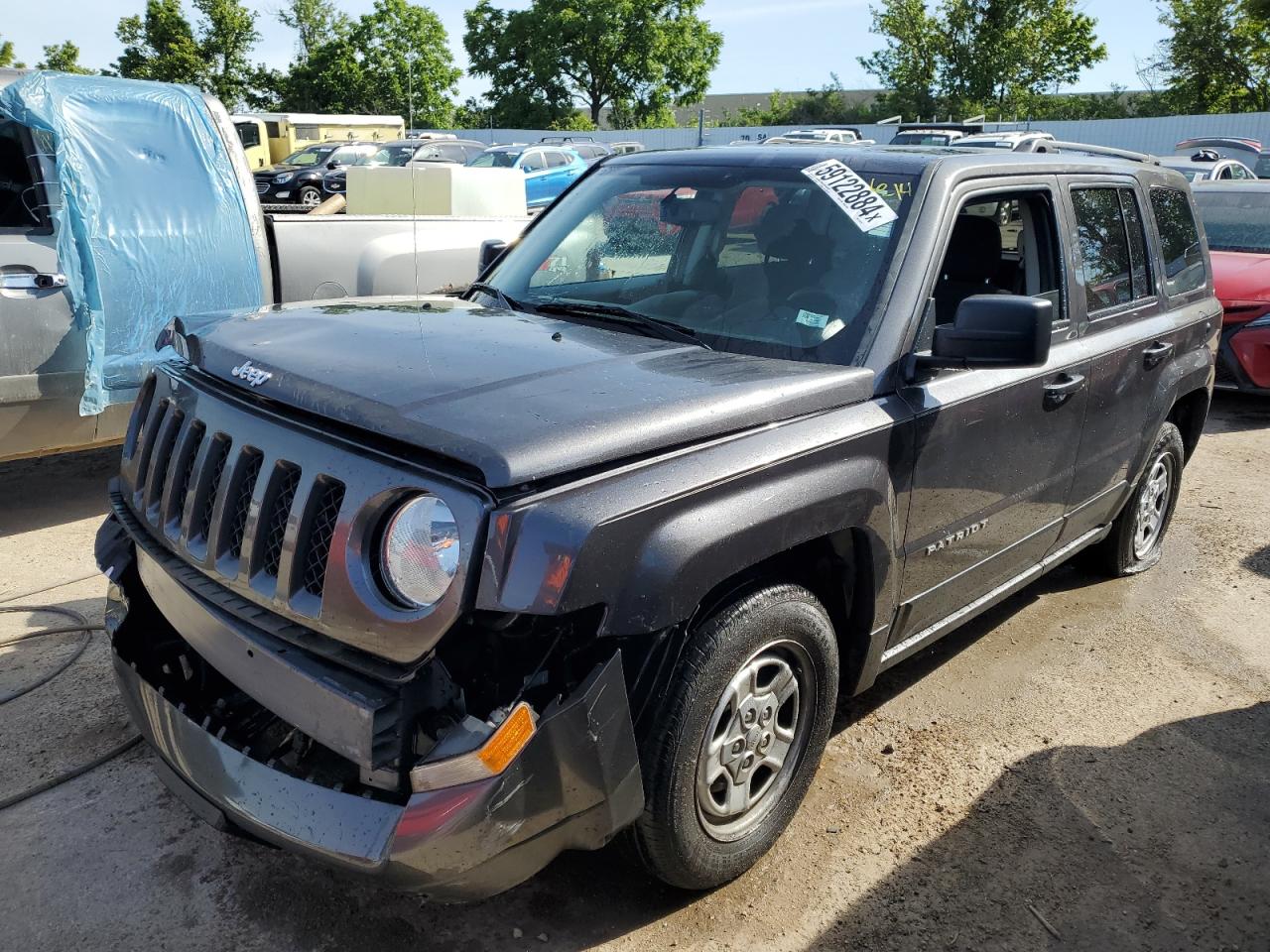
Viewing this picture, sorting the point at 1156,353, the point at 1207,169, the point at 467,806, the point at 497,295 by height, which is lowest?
the point at 467,806

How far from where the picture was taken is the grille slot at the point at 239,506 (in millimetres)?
2457

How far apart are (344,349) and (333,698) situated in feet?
3.23

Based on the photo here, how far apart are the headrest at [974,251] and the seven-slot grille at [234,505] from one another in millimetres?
2322

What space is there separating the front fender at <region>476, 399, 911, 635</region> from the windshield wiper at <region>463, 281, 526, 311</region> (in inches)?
50.2

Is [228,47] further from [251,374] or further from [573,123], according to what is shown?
[251,374]

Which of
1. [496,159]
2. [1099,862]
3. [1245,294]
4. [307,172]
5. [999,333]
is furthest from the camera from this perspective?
[307,172]

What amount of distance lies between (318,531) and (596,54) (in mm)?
53615

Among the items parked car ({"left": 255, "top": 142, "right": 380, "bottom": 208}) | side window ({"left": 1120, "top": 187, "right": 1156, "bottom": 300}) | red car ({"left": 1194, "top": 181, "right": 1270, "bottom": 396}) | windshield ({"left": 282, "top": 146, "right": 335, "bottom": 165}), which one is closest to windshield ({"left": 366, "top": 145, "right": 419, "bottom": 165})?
parked car ({"left": 255, "top": 142, "right": 380, "bottom": 208})

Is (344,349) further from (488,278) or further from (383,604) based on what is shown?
(488,278)

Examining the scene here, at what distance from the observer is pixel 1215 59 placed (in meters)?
41.5

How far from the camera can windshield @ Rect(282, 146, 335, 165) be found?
26.8 meters

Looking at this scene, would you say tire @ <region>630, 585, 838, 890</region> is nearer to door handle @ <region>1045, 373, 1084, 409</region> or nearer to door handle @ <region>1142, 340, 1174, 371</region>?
door handle @ <region>1045, 373, 1084, 409</region>

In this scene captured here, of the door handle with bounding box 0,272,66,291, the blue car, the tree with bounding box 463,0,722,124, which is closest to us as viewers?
the door handle with bounding box 0,272,66,291

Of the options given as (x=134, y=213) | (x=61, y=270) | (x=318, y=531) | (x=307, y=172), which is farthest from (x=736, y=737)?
(x=307, y=172)
